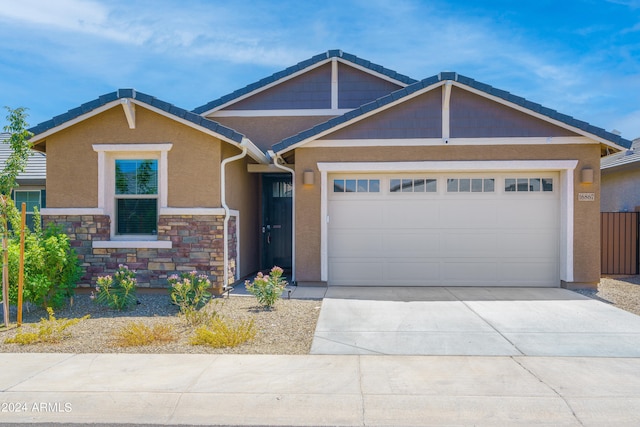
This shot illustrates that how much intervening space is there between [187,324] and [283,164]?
4660mm

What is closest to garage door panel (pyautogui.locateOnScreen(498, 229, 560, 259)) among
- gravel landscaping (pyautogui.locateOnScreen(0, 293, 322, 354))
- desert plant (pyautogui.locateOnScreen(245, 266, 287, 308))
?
gravel landscaping (pyautogui.locateOnScreen(0, 293, 322, 354))

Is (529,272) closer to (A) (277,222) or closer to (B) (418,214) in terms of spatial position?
(B) (418,214)

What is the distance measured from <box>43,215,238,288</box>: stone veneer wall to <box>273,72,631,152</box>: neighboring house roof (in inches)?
90.5

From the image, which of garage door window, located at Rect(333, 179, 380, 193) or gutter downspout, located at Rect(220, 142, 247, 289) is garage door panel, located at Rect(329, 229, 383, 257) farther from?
gutter downspout, located at Rect(220, 142, 247, 289)

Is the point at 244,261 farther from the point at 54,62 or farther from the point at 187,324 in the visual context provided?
the point at 54,62

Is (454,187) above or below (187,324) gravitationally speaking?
above

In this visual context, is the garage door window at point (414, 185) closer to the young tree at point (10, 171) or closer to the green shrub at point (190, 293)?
the green shrub at point (190, 293)

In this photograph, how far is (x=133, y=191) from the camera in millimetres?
9602

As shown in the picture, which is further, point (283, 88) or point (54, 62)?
point (54, 62)

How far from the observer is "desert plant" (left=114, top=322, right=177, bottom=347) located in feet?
21.2

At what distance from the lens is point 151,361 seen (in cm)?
580

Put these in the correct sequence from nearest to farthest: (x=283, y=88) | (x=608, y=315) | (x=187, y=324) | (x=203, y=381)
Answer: (x=203, y=381), (x=187, y=324), (x=608, y=315), (x=283, y=88)

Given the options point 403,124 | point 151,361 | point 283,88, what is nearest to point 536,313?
point 403,124

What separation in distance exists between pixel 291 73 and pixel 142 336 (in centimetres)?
819
